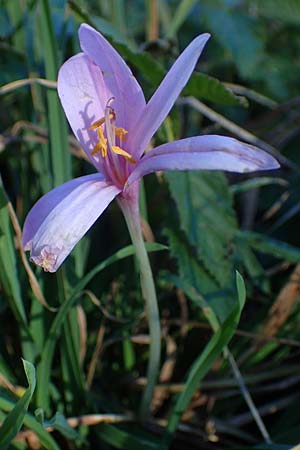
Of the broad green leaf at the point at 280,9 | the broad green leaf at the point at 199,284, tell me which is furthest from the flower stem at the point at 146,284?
the broad green leaf at the point at 280,9

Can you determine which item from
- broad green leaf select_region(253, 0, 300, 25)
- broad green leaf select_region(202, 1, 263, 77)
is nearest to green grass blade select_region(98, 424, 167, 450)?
broad green leaf select_region(202, 1, 263, 77)

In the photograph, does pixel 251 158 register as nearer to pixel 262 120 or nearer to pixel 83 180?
pixel 83 180

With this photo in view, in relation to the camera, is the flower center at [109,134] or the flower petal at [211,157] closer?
the flower petal at [211,157]

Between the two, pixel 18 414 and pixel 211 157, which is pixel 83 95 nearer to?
pixel 211 157

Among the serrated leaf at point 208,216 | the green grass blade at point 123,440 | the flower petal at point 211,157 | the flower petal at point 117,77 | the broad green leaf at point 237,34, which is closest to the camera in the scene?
the flower petal at point 211,157

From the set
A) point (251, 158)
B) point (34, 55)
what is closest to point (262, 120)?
point (34, 55)

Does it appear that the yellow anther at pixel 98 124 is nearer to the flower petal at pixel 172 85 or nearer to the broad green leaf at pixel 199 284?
the flower petal at pixel 172 85
